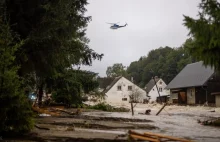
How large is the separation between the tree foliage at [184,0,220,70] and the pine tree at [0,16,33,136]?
436 cm

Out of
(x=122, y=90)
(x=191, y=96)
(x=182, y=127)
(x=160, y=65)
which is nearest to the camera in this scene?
(x=182, y=127)

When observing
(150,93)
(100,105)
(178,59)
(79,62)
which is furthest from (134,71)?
(79,62)

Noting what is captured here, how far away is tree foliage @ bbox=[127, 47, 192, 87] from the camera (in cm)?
11019

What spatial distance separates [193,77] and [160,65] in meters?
60.2

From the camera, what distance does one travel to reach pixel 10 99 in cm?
798

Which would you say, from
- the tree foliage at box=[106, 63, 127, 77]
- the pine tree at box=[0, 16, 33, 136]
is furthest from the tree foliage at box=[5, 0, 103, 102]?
the tree foliage at box=[106, 63, 127, 77]

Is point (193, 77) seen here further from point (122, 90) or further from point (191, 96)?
point (122, 90)

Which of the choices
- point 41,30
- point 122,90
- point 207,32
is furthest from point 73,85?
point 122,90

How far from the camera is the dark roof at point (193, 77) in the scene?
52562mm

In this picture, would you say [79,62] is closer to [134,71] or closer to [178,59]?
[178,59]

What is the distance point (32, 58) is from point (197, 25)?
863 centimetres

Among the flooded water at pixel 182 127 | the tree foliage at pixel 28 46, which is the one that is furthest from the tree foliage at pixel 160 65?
the tree foliage at pixel 28 46

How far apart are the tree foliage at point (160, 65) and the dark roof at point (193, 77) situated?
3327cm

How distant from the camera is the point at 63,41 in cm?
1437
